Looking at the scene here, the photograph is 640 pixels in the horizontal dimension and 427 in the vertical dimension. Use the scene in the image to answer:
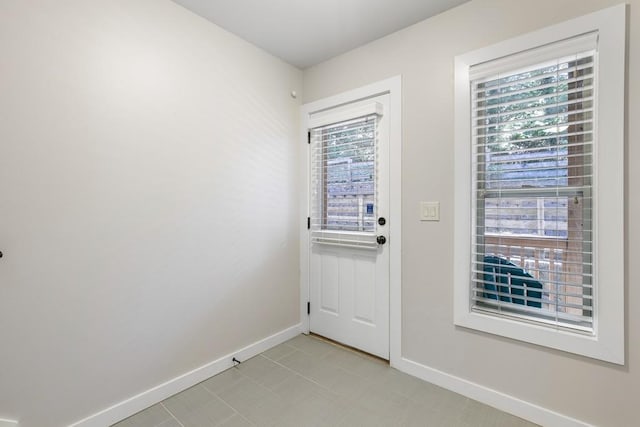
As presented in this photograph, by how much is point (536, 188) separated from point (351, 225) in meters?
1.30

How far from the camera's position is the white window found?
1.46m

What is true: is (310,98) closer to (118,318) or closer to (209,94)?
(209,94)

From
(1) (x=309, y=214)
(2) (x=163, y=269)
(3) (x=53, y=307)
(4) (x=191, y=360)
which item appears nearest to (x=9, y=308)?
(3) (x=53, y=307)

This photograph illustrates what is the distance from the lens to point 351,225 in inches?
99.8

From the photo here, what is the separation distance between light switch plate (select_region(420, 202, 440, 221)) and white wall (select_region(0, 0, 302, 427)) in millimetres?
1282

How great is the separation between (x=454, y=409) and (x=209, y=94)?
260 centimetres

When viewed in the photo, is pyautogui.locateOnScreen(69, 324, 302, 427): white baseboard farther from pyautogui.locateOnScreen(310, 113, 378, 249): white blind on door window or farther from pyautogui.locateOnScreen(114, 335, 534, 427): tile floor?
pyautogui.locateOnScreen(310, 113, 378, 249): white blind on door window

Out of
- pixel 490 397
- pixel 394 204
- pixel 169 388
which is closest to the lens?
pixel 490 397

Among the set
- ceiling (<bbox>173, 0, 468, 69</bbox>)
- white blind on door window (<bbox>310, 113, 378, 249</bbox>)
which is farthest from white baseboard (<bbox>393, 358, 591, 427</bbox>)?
ceiling (<bbox>173, 0, 468, 69</bbox>)

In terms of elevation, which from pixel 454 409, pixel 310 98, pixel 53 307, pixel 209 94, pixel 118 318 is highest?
pixel 310 98

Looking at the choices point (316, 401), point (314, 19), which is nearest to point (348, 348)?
point (316, 401)

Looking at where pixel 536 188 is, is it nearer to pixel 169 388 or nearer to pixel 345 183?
pixel 345 183

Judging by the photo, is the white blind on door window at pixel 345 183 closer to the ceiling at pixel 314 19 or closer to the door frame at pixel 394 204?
the door frame at pixel 394 204

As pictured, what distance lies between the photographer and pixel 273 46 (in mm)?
2465
